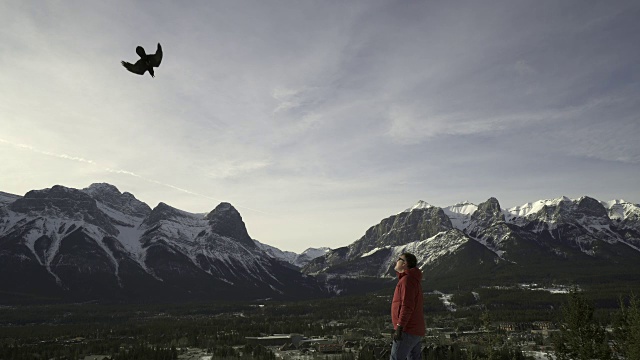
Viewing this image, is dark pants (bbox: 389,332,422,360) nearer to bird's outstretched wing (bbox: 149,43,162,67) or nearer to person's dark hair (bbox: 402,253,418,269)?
person's dark hair (bbox: 402,253,418,269)

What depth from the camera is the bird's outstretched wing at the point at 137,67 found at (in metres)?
16.0

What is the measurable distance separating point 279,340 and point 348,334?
27898 mm

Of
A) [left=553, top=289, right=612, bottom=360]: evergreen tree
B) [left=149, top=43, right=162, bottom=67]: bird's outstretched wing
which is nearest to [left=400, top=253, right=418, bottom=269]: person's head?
[left=149, top=43, right=162, bottom=67]: bird's outstretched wing

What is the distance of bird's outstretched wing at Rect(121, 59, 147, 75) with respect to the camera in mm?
16000

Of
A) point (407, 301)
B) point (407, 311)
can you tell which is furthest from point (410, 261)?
point (407, 311)

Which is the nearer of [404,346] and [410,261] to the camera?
[404,346]

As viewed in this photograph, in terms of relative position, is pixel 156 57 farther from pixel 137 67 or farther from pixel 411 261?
pixel 411 261

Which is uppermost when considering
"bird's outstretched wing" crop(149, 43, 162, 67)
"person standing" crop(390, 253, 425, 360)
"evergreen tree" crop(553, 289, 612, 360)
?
"bird's outstretched wing" crop(149, 43, 162, 67)

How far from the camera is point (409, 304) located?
464 inches

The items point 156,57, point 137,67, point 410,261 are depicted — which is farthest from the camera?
point 156,57

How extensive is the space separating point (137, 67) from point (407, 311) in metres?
12.0

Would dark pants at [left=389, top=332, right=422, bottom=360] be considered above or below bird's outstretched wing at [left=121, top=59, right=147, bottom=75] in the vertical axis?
below

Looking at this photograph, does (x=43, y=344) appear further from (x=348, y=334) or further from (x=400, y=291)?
(x=400, y=291)

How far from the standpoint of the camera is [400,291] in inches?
469
